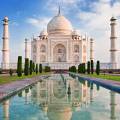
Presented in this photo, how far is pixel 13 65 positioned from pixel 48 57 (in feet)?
16.5

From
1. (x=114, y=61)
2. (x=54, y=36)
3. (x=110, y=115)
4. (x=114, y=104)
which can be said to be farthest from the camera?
(x=54, y=36)

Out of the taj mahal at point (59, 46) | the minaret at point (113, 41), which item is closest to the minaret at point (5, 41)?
the taj mahal at point (59, 46)

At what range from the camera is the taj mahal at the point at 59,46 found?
135 feet

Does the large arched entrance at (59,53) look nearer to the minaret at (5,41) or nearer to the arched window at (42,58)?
the arched window at (42,58)

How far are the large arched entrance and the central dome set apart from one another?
7.32ft

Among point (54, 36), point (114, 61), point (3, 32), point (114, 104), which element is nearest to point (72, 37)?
point (54, 36)

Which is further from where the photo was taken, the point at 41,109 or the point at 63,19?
the point at 63,19

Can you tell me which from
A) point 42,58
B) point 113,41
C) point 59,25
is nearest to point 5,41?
point 42,58

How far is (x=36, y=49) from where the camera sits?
41.0 meters

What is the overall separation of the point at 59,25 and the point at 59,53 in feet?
12.8

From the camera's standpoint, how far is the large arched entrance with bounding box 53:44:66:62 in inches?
1668

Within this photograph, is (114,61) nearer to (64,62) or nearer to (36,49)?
(64,62)

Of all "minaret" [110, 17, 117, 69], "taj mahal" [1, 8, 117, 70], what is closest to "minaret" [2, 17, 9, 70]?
"taj mahal" [1, 8, 117, 70]

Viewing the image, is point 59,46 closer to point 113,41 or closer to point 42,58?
point 42,58
